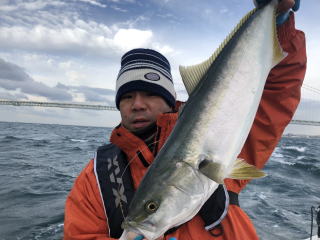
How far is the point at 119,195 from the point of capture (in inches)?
119

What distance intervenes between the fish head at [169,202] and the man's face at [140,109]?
101 cm

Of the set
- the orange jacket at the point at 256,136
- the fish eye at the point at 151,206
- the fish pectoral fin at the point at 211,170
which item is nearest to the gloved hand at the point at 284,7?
the orange jacket at the point at 256,136

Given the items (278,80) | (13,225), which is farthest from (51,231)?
(278,80)

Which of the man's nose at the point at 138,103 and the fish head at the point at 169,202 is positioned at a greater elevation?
the man's nose at the point at 138,103

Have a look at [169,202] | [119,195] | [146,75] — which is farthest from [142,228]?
[146,75]

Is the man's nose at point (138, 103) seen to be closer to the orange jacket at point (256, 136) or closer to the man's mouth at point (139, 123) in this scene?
the man's mouth at point (139, 123)

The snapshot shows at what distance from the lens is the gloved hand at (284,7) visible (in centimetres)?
272

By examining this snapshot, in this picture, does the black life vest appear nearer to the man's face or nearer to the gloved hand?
the man's face

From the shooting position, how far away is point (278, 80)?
10.2ft

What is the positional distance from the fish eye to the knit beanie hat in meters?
1.36

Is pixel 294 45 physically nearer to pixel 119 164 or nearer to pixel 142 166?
pixel 142 166

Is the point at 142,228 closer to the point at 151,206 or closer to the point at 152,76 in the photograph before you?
the point at 151,206

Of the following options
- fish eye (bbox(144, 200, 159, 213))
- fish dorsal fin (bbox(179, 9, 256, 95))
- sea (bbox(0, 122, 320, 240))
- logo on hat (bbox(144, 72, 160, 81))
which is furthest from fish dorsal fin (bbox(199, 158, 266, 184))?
sea (bbox(0, 122, 320, 240))

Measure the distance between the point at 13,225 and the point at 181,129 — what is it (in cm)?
778
